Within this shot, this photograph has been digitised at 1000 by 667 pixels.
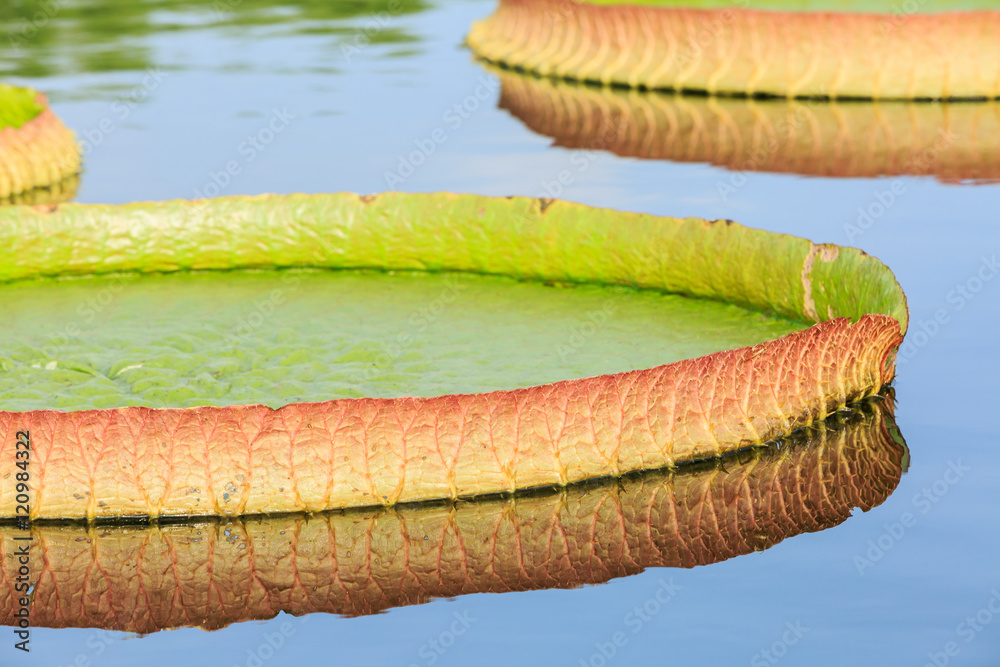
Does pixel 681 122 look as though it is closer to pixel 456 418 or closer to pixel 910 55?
pixel 910 55

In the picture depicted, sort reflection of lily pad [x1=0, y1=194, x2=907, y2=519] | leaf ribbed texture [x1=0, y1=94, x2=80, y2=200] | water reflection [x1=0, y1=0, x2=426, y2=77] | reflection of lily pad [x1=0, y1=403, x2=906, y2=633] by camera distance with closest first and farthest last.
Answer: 1. reflection of lily pad [x1=0, y1=403, x2=906, y2=633]
2. reflection of lily pad [x1=0, y1=194, x2=907, y2=519]
3. leaf ribbed texture [x1=0, y1=94, x2=80, y2=200]
4. water reflection [x1=0, y1=0, x2=426, y2=77]

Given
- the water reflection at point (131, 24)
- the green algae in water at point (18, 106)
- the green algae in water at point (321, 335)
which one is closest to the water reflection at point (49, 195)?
the green algae in water at point (18, 106)

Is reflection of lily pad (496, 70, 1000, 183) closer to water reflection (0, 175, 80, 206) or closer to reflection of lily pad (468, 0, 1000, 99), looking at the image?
reflection of lily pad (468, 0, 1000, 99)

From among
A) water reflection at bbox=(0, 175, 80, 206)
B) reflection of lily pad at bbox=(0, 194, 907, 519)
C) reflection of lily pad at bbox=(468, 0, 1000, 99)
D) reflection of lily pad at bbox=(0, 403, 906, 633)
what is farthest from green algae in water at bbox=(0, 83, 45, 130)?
reflection of lily pad at bbox=(0, 403, 906, 633)

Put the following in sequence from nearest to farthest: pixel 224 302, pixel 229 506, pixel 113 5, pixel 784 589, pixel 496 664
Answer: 1. pixel 496 664
2. pixel 784 589
3. pixel 229 506
4. pixel 224 302
5. pixel 113 5

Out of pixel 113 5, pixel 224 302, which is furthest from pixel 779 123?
pixel 113 5

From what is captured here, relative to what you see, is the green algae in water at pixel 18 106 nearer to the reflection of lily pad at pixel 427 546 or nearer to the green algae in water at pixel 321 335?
the green algae in water at pixel 321 335
